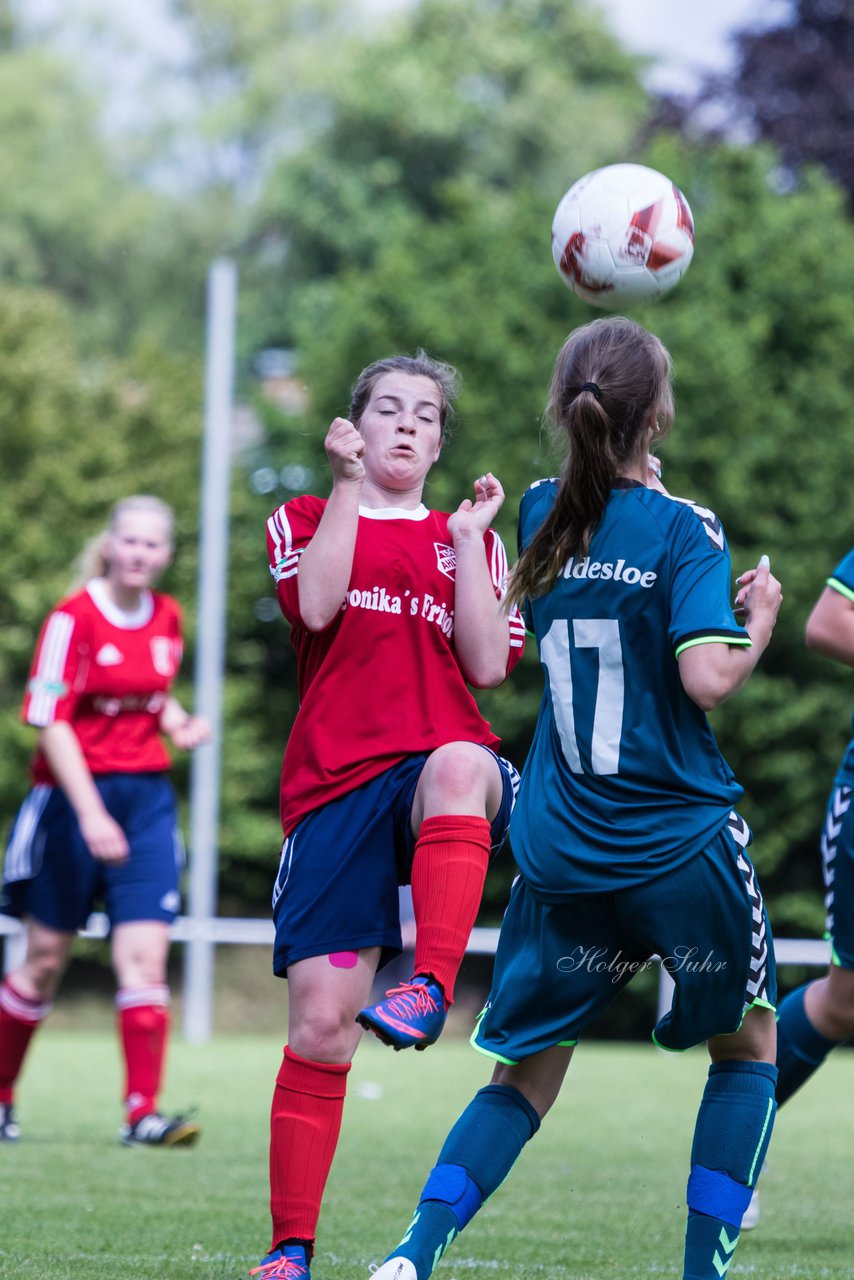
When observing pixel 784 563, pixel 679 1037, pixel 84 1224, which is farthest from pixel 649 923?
pixel 784 563

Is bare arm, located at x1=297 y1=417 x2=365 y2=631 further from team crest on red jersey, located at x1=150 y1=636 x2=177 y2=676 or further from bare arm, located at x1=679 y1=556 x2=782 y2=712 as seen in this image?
team crest on red jersey, located at x1=150 y1=636 x2=177 y2=676

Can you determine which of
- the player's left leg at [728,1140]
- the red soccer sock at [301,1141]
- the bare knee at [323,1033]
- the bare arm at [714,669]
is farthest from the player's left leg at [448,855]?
the bare arm at [714,669]

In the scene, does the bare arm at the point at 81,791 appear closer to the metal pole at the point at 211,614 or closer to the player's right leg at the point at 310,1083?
the player's right leg at the point at 310,1083

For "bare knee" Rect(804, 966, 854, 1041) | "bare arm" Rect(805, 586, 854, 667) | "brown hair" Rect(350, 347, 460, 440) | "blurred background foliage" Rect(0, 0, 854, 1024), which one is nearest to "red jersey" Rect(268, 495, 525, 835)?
"brown hair" Rect(350, 347, 460, 440)

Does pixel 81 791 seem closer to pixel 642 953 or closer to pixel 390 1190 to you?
pixel 390 1190

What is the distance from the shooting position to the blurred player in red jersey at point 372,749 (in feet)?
13.1

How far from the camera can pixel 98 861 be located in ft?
23.8

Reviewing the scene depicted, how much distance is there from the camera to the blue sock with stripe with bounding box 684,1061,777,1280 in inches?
143

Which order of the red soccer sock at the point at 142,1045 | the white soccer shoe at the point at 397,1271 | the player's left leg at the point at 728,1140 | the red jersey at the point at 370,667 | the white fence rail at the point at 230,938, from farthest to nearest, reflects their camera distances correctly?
1. the white fence rail at the point at 230,938
2. the red soccer sock at the point at 142,1045
3. the red jersey at the point at 370,667
4. the player's left leg at the point at 728,1140
5. the white soccer shoe at the point at 397,1271

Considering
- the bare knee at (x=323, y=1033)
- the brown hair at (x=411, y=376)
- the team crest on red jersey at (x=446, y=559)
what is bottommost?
the bare knee at (x=323, y=1033)

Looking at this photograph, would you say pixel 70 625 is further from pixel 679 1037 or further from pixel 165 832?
pixel 679 1037

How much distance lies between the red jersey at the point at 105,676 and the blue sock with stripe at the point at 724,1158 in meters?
3.79

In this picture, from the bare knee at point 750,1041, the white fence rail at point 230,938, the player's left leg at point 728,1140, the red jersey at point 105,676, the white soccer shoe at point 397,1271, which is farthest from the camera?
the white fence rail at point 230,938

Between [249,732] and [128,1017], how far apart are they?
50.0 feet
